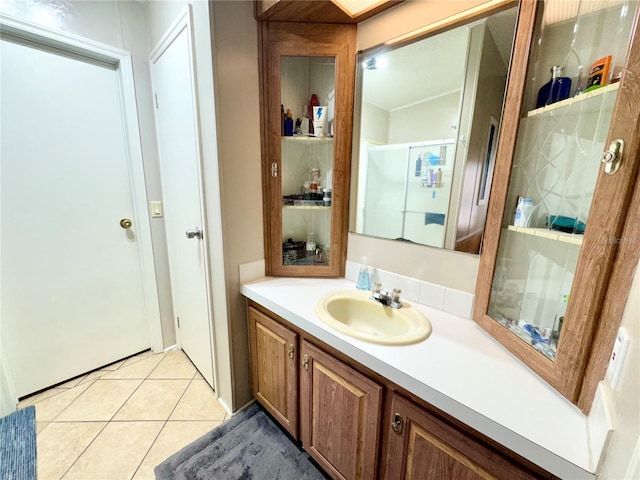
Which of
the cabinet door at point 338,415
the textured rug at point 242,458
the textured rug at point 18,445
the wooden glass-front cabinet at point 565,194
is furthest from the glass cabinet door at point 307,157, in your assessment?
the textured rug at point 18,445

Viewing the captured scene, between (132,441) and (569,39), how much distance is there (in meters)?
2.39

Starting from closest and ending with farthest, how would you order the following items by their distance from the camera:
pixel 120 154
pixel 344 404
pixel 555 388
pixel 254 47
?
pixel 555 388 → pixel 344 404 → pixel 254 47 → pixel 120 154

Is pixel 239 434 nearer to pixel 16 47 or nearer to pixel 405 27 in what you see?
pixel 405 27

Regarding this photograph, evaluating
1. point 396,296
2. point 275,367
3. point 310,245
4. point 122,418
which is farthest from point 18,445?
point 396,296

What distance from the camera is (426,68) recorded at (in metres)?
1.08

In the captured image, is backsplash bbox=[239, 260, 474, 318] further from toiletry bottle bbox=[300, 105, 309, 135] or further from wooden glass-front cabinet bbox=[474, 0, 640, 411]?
toiletry bottle bbox=[300, 105, 309, 135]

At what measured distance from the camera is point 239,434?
52.9 inches

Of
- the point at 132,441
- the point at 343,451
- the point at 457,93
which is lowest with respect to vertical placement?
the point at 132,441

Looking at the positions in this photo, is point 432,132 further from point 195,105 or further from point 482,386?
point 195,105

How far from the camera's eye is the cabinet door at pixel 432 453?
63 centimetres

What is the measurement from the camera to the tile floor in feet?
3.96

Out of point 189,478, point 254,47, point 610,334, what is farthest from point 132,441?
point 254,47

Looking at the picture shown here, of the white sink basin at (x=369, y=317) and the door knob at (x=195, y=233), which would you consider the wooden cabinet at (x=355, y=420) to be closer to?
the white sink basin at (x=369, y=317)

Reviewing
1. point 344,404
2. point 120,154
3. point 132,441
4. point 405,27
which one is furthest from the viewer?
point 120,154
